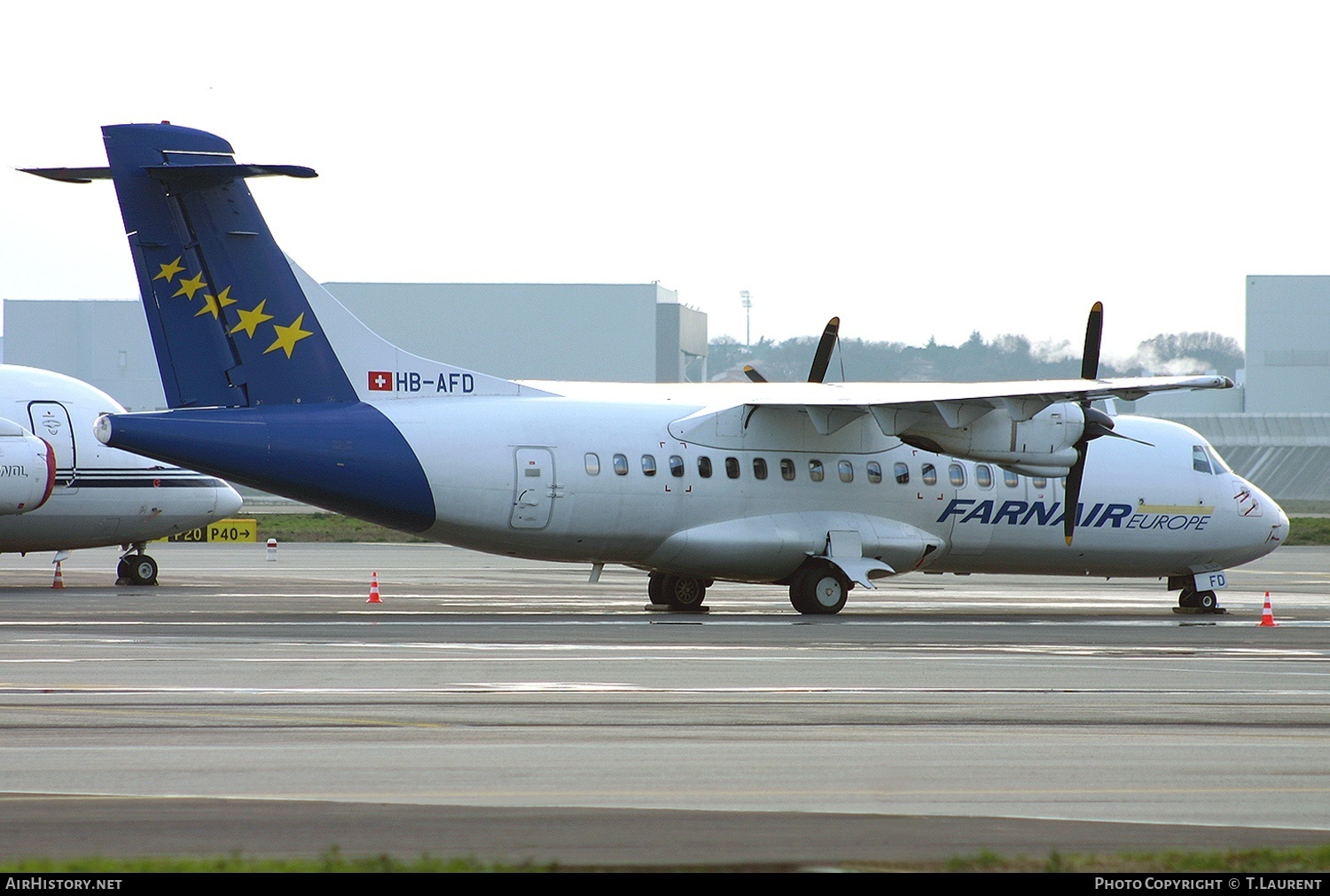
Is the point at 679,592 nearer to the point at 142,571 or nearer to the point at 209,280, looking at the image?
the point at 209,280

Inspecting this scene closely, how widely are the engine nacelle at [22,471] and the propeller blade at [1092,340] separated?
61.6 ft

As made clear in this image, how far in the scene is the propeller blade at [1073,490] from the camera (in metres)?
24.8

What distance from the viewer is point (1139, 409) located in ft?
320

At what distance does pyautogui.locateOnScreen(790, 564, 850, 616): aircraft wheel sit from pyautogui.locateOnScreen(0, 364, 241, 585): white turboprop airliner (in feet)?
45.7

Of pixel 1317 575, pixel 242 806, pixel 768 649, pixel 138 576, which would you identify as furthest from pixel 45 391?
pixel 1317 575

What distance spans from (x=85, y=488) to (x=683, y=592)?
12860 mm

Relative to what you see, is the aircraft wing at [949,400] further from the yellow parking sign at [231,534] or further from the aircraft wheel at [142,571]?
the yellow parking sign at [231,534]

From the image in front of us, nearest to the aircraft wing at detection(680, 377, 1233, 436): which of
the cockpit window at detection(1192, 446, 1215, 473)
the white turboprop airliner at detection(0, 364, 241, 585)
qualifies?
the cockpit window at detection(1192, 446, 1215, 473)

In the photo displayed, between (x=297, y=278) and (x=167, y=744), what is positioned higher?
(x=297, y=278)

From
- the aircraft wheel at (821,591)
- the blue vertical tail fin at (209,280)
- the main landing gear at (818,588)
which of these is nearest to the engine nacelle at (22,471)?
the blue vertical tail fin at (209,280)

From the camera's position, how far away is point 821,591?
24.0 m

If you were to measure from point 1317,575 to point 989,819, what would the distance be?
3358 centimetres

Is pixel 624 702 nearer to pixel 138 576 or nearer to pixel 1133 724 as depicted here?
pixel 1133 724

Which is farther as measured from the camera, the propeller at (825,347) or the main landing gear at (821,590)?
the propeller at (825,347)
